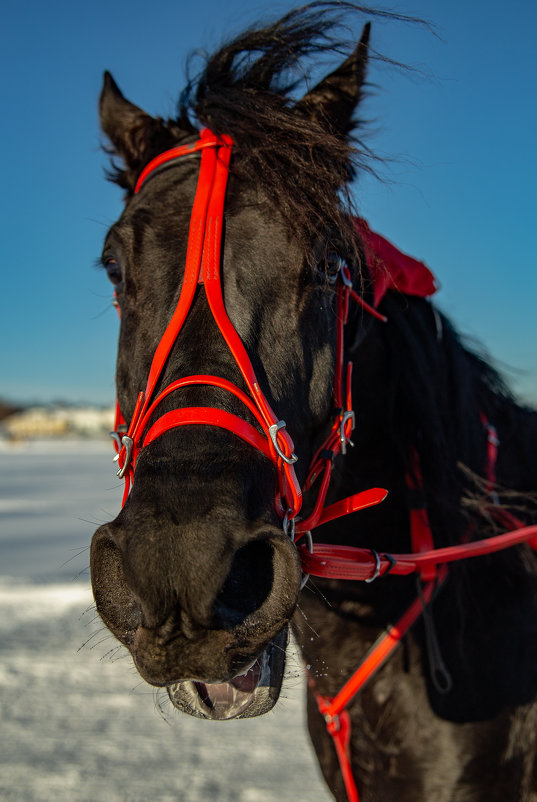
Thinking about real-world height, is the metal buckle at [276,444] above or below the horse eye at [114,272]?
below

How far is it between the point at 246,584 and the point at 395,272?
5.08ft

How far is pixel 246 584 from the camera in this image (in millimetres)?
1320

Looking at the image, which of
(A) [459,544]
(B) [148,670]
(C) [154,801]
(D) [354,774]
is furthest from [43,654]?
(B) [148,670]

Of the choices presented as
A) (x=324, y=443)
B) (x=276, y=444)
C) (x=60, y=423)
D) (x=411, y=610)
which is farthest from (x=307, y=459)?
(x=60, y=423)

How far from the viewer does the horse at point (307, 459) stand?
4.31ft

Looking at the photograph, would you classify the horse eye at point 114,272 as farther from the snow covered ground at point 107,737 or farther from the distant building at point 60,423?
the distant building at point 60,423

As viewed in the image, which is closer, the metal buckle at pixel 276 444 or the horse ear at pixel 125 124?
the metal buckle at pixel 276 444

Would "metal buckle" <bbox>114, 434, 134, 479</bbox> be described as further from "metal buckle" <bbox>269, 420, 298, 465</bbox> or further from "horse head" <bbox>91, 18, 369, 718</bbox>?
"metal buckle" <bbox>269, 420, 298, 465</bbox>

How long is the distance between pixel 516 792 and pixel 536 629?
1.76ft

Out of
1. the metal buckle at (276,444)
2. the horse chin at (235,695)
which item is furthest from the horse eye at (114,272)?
the horse chin at (235,695)

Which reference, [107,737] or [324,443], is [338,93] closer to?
[324,443]

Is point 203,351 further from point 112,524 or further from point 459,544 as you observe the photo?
point 459,544

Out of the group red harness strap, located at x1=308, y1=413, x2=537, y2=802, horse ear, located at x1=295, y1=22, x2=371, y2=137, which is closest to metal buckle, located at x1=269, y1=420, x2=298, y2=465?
red harness strap, located at x1=308, y1=413, x2=537, y2=802

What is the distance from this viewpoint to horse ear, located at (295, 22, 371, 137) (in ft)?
7.16
